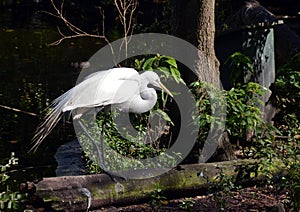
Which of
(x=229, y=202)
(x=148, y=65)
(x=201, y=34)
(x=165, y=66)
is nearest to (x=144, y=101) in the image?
(x=148, y=65)

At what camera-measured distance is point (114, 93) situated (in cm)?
509

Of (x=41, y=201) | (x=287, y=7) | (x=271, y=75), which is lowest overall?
(x=41, y=201)

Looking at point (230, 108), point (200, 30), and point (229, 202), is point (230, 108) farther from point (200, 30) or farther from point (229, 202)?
point (229, 202)

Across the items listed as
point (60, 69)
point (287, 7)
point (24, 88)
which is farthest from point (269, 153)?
point (287, 7)

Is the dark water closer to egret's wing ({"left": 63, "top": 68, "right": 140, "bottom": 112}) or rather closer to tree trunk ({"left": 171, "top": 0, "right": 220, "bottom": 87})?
egret's wing ({"left": 63, "top": 68, "right": 140, "bottom": 112})

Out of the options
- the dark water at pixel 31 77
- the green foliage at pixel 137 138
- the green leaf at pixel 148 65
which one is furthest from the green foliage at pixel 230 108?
the dark water at pixel 31 77

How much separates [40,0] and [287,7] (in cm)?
699

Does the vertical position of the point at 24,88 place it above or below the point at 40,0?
below

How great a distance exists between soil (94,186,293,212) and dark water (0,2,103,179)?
1.49 m

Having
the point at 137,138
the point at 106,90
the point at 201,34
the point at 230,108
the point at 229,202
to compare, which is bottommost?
the point at 229,202

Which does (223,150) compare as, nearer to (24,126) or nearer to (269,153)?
(269,153)

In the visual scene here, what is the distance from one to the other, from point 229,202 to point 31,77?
5.46 meters

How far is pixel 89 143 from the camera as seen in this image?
18.8 feet

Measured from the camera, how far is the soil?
15.5ft
